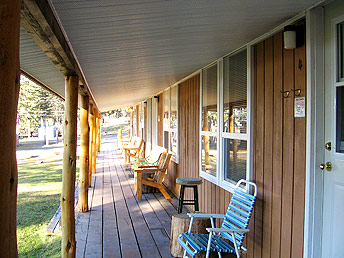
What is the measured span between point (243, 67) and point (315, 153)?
52.0 inches

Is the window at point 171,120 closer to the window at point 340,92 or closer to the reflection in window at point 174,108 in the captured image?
the reflection in window at point 174,108

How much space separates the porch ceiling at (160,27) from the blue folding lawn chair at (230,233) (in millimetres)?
1391

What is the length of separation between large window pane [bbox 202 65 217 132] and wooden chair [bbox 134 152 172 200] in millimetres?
1710

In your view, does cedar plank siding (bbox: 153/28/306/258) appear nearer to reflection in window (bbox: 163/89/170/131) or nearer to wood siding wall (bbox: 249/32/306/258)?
wood siding wall (bbox: 249/32/306/258)

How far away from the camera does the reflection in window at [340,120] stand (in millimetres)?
1903

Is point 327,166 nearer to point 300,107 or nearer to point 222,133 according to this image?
point 300,107

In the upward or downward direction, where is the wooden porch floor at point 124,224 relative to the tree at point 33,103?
downward

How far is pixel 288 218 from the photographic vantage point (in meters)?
2.28

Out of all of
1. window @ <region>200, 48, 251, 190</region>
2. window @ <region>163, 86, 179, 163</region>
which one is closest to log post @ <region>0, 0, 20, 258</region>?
window @ <region>200, 48, 251, 190</region>

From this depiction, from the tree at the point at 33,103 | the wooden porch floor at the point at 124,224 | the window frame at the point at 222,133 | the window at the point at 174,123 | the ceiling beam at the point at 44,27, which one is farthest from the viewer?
the tree at the point at 33,103

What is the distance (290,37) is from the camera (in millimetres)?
2150

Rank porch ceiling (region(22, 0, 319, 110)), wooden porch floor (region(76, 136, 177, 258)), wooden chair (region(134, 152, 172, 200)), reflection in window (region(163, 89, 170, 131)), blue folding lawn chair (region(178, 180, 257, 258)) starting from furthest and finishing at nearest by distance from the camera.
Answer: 1. reflection in window (region(163, 89, 170, 131))
2. wooden chair (region(134, 152, 172, 200))
3. wooden porch floor (region(76, 136, 177, 258))
4. blue folding lawn chair (region(178, 180, 257, 258))
5. porch ceiling (region(22, 0, 319, 110))

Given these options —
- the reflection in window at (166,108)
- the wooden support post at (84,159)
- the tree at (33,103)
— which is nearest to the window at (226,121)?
the wooden support post at (84,159)

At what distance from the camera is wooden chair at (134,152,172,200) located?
18.0 ft
